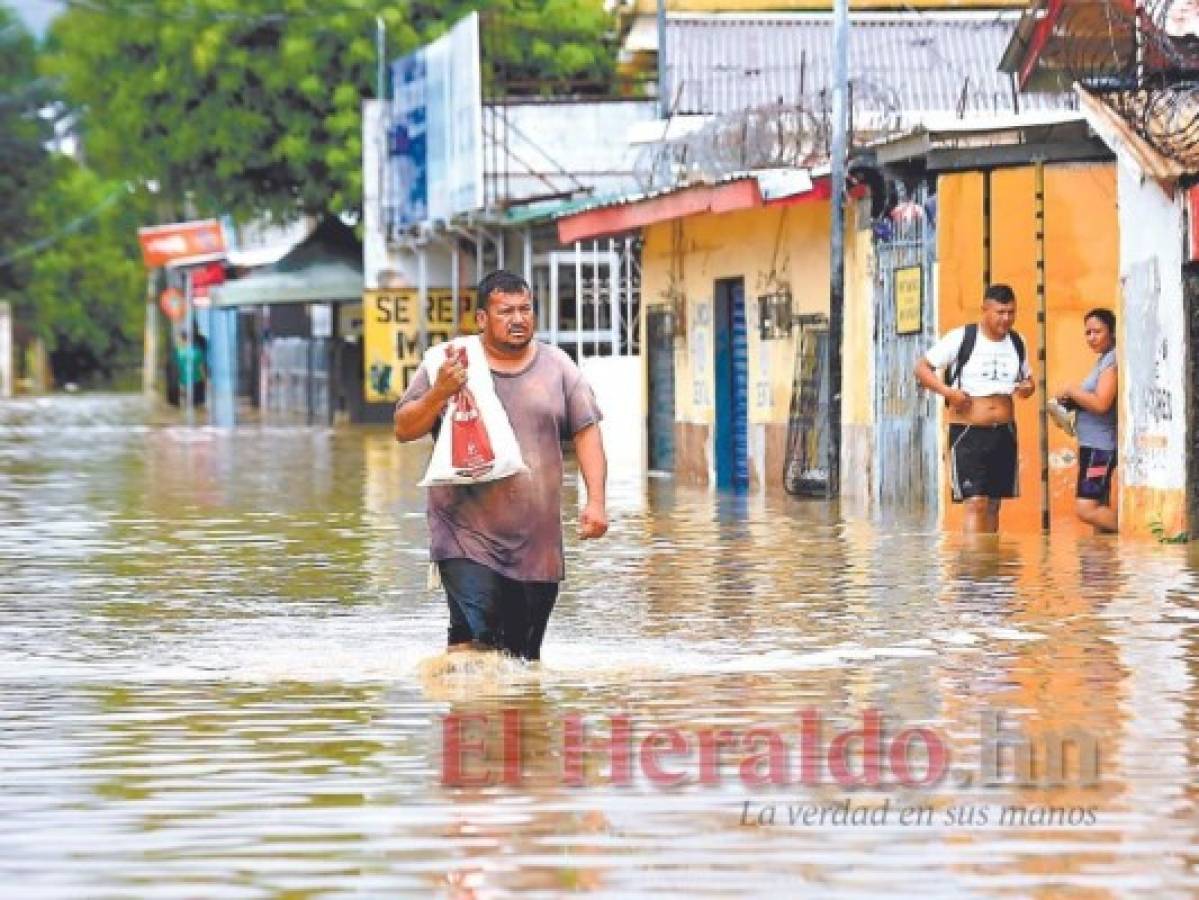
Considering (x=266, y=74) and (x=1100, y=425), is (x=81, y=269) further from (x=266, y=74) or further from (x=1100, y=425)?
(x=1100, y=425)

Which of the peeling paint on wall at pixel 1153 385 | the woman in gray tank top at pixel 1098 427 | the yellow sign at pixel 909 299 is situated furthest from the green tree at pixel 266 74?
the peeling paint on wall at pixel 1153 385

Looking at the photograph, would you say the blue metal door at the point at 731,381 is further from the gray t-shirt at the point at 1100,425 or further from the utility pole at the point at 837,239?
the gray t-shirt at the point at 1100,425

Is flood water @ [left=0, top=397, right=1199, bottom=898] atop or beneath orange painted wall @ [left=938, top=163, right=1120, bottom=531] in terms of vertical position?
beneath

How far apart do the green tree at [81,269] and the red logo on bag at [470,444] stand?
8154 centimetres

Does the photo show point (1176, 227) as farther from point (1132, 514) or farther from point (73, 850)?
point (73, 850)

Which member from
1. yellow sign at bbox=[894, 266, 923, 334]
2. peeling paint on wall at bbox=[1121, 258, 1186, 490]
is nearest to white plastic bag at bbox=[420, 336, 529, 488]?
peeling paint on wall at bbox=[1121, 258, 1186, 490]

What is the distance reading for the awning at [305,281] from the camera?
188 feet

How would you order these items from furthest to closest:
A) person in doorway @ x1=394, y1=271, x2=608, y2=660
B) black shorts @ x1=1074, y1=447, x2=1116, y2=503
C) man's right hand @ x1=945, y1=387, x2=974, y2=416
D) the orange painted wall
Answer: the orange painted wall → black shorts @ x1=1074, y1=447, x2=1116, y2=503 → man's right hand @ x1=945, y1=387, x2=974, y2=416 → person in doorway @ x1=394, y1=271, x2=608, y2=660

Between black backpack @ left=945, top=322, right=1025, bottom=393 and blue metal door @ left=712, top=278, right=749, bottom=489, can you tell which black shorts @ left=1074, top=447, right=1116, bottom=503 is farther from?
blue metal door @ left=712, top=278, right=749, bottom=489

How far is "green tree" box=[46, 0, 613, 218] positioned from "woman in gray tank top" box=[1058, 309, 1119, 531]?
37654mm

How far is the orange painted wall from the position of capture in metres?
23.8

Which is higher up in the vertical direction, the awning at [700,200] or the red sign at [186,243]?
the red sign at [186,243]

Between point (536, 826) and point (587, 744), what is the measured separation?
5.81 ft

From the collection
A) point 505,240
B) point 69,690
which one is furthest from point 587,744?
point 505,240
